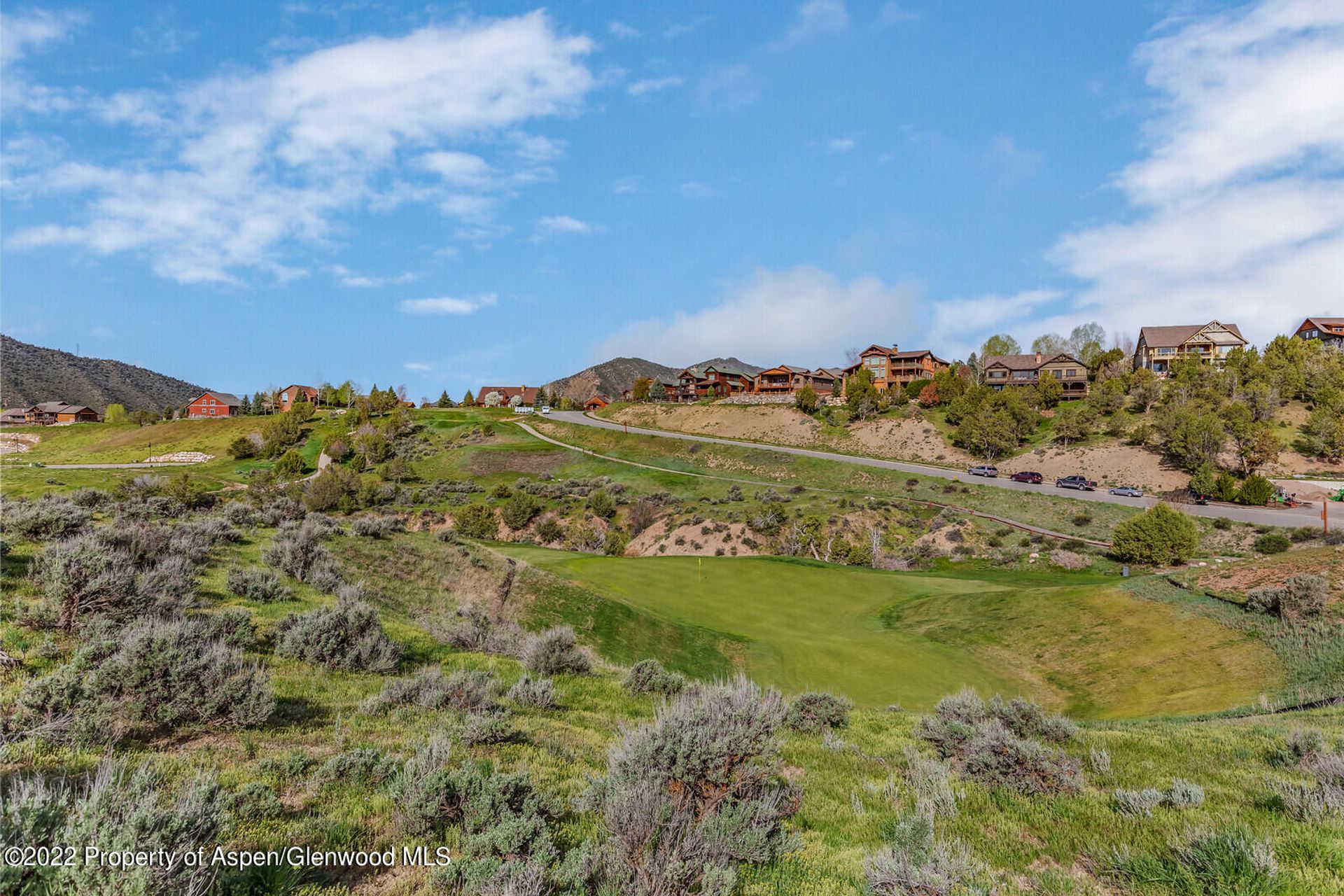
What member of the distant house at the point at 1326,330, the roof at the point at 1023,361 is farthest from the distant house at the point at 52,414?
the distant house at the point at 1326,330

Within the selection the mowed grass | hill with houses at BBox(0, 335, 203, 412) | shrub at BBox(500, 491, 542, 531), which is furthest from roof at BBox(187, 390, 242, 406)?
the mowed grass

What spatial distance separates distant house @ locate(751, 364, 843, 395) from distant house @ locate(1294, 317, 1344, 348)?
276 ft

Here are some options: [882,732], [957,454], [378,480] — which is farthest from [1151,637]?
[378,480]

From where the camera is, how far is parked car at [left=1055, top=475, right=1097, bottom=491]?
6162 centimetres

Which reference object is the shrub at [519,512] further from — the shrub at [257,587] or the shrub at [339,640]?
the shrub at [339,640]

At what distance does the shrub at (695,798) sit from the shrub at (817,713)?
3.04 metres

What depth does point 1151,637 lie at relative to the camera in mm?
18453

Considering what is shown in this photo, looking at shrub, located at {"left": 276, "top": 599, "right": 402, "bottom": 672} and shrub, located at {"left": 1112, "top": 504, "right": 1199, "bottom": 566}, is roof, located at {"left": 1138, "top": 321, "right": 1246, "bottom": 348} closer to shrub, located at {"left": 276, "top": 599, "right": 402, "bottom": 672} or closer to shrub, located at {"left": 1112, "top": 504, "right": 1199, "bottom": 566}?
shrub, located at {"left": 1112, "top": 504, "right": 1199, "bottom": 566}

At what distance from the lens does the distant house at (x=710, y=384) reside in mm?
128875

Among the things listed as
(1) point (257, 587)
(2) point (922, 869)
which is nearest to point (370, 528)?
(1) point (257, 587)

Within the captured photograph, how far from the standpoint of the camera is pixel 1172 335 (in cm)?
10900

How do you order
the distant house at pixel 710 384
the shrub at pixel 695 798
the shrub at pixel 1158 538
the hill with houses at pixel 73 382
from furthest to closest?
the hill with houses at pixel 73 382 < the distant house at pixel 710 384 < the shrub at pixel 1158 538 < the shrub at pixel 695 798

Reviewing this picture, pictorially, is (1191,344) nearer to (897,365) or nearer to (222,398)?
(897,365)

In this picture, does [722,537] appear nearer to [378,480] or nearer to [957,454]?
[957,454]
